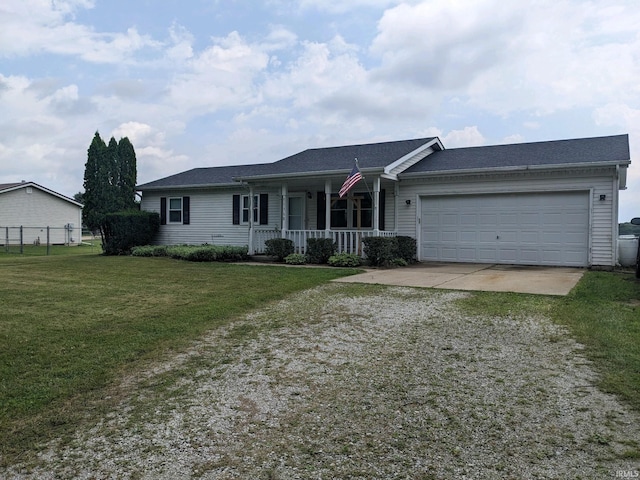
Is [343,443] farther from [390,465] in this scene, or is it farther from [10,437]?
[10,437]

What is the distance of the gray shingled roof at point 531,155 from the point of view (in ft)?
42.3

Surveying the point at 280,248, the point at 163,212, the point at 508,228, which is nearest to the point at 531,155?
the point at 508,228

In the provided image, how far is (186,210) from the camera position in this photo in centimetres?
1998

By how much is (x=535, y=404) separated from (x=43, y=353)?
481 cm

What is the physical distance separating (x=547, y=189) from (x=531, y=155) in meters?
1.49

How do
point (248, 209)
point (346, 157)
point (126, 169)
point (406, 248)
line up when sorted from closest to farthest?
1. point (406, 248)
2. point (346, 157)
3. point (248, 209)
4. point (126, 169)

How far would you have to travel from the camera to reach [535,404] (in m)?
3.67

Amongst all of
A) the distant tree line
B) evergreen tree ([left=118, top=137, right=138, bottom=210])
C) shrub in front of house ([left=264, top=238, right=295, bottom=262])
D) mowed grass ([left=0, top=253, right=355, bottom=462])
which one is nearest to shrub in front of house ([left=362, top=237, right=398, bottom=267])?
mowed grass ([left=0, top=253, right=355, bottom=462])

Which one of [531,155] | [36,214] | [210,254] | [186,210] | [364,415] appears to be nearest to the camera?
[364,415]

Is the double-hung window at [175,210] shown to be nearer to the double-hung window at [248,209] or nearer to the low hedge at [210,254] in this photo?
the double-hung window at [248,209]

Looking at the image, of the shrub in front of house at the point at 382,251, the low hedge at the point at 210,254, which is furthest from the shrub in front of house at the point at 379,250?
the low hedge at the point at 210,254

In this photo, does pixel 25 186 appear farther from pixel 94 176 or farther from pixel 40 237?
pixel 94 176

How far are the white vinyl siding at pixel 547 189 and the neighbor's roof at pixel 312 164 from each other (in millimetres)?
1415

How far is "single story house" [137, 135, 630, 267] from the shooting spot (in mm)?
12828
